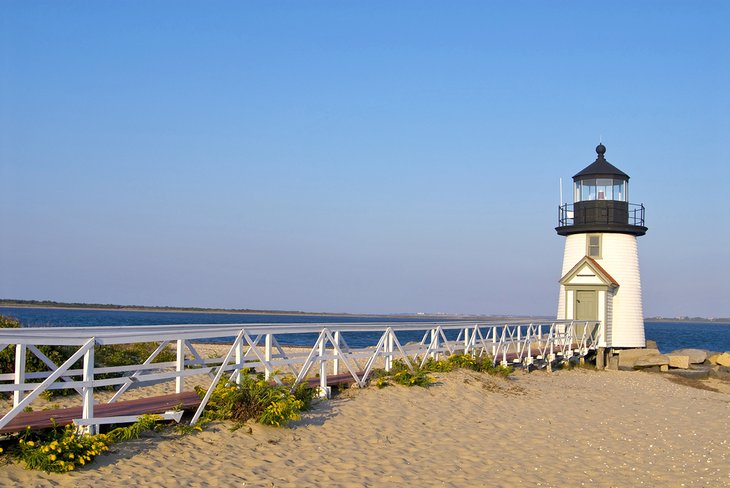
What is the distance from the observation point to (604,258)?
27672 mm

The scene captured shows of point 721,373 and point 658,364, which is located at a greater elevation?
point 658,364

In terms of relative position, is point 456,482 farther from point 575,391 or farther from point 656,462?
point 575,391

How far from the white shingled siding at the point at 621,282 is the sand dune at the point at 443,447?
1151cm

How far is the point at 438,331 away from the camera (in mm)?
17141

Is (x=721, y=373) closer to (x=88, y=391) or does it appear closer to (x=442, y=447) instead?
(x=442, y=447)

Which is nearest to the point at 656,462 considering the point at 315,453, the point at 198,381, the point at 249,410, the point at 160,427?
the point at 315,453

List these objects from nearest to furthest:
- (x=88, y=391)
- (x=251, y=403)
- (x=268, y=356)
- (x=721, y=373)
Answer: (x=88, y=391) < (x=251, y=403) < (x=268, y=356) < (x=721, y=373)

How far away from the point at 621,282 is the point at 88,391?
2347 cm

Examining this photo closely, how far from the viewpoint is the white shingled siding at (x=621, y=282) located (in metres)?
27.6

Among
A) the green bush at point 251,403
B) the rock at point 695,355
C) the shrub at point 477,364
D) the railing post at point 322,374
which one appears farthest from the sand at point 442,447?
the rock at point 695,355

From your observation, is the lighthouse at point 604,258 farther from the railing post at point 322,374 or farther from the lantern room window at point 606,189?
the railing post at point 322,374

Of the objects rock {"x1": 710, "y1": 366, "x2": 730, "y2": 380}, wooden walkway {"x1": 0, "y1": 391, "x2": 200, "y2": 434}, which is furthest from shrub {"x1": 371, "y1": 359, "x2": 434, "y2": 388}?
rock {"x1": 710, "y1": 366, "x2": 730, "y2": 380}

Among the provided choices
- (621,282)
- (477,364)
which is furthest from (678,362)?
(477,364)

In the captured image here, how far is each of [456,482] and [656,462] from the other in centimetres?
379
